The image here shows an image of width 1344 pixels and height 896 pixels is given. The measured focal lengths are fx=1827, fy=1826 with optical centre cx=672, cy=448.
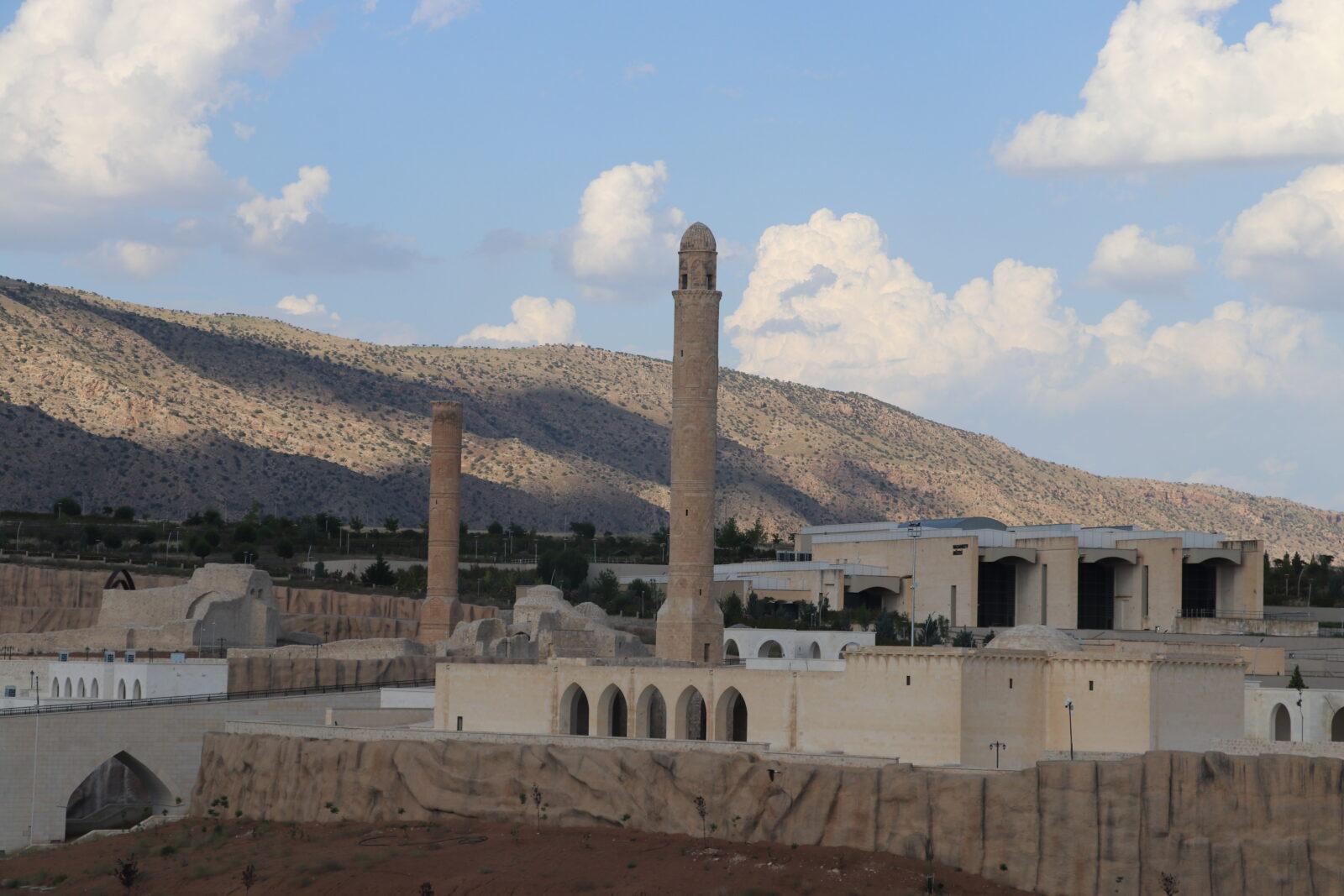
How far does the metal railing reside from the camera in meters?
55.4

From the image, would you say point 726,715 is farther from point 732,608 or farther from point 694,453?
point 732,608

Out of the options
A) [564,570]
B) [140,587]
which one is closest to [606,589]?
[564,570]

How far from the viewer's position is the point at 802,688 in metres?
51.6

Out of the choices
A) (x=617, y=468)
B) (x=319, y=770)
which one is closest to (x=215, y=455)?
(x=617, y=468)

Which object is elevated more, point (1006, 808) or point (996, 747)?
point (996, 747)

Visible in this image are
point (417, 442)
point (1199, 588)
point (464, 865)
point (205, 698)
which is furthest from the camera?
point (417, 442)

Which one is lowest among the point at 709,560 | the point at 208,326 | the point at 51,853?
the point at 51,853

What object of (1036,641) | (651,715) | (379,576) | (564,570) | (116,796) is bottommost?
(116,796)

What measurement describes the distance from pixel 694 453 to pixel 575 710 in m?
8.95

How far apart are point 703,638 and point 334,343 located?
417 feet

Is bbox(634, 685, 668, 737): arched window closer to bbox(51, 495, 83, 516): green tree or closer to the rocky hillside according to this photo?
bbox(51, 495, 83, 516): green tree

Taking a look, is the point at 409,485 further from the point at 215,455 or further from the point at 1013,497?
the point at 1013,497

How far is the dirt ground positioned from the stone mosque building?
4.71m

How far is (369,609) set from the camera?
8756 centimetres
